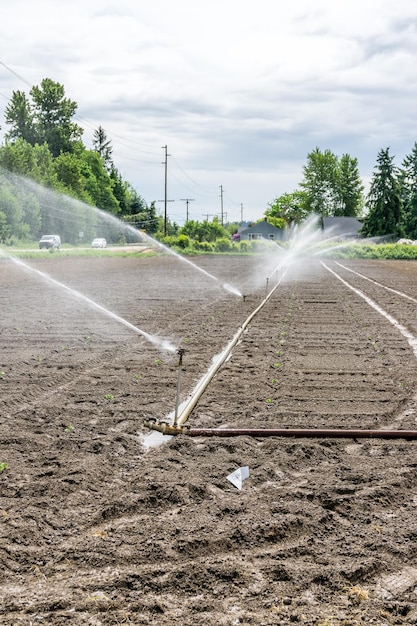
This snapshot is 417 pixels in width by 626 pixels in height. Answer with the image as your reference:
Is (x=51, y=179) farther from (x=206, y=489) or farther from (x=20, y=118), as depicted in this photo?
(x=206, y=489)

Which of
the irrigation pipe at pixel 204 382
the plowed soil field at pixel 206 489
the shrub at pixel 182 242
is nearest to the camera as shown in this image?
the plowed soil field at pixel 206 489

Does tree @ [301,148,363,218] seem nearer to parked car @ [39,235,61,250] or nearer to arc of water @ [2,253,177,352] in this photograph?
parked car @ [39,235,61,250]

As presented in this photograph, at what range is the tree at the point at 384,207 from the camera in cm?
8150

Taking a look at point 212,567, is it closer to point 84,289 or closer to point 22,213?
point 84,289

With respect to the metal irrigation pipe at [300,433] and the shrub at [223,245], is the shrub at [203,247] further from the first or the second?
the metal irrigation pipe at [300,433]

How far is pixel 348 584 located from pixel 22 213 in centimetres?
5527

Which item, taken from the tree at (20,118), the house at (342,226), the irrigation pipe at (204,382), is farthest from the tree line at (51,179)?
the irrigation pipe at (204,382)

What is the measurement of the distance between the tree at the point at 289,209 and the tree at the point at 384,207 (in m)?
33.0

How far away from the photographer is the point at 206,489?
17.8 feet

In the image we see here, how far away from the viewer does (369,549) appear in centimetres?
443

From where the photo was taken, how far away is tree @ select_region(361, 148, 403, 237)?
81.5 m

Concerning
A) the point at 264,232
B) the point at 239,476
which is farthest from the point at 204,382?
the point at 264,232

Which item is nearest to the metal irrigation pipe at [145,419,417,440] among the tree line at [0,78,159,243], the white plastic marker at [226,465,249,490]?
the white plastic marker at [226,465,249,490]

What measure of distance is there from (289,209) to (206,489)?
130 metres
